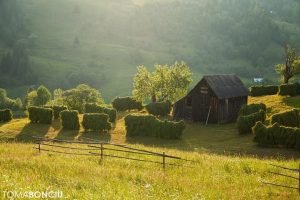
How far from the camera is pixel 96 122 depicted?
4956 cm

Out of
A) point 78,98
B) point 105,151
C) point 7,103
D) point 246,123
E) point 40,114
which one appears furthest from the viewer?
point 7,103

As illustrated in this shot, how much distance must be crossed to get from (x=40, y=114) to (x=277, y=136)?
105 feet

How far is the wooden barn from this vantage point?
2110 inches

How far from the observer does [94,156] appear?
2442cm

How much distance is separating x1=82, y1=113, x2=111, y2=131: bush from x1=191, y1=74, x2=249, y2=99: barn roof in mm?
15765

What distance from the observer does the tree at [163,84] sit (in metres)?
69.1

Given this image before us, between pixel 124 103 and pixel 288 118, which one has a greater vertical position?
pixel 124 103

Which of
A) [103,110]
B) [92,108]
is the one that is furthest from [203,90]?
[92,108]

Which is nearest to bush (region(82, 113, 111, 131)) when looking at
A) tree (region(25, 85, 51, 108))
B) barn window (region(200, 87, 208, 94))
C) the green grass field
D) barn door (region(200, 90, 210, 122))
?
barn door (region(200, 90, 210, 122))

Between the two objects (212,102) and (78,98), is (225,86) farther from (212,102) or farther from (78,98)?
(78,98)

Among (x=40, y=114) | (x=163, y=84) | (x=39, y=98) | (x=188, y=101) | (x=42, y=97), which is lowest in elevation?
(x=40, y=114)

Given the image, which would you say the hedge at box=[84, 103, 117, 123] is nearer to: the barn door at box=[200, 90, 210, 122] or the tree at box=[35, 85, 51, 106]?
the barn door at box=[200, 90, 210, 122]

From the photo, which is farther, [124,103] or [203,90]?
[124,103]

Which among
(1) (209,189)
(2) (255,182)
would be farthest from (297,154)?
(1) (209,189)
